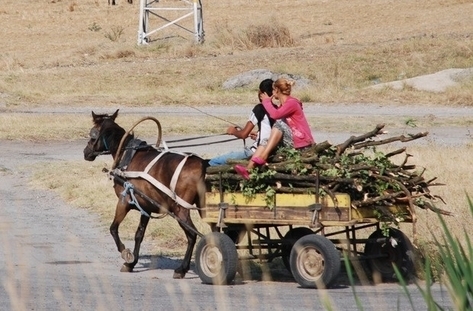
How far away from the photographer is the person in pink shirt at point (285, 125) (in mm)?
11680

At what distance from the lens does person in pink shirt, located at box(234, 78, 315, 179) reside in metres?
11.7

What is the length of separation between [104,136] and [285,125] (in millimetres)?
2489

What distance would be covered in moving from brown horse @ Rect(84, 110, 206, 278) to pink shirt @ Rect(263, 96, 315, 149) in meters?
1.04

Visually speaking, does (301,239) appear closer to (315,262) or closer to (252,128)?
(315,262)

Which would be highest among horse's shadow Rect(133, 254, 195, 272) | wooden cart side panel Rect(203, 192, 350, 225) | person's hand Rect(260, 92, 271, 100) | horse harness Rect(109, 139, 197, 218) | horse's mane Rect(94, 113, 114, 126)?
person's hand Rect(260, 92, 271, 100)

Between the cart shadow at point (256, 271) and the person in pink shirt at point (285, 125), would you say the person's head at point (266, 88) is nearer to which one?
the person in pink shirt at point (285, 125)

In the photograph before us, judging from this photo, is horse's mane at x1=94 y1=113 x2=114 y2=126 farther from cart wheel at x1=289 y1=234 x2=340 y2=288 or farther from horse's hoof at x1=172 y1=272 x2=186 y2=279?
cart wheel at x1=289 y1=234 x2=340 y2=288

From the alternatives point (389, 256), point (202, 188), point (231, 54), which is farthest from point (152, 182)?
point (231, 54)

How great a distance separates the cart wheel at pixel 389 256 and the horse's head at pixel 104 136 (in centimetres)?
314

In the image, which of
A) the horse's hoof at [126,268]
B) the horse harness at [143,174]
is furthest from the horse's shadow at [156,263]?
the horse harness at [143,174]

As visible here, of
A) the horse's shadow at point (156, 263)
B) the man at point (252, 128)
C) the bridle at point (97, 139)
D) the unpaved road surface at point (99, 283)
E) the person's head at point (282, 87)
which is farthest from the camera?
the bridle at point (97, 139)

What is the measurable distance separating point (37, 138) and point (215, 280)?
16.6 metres

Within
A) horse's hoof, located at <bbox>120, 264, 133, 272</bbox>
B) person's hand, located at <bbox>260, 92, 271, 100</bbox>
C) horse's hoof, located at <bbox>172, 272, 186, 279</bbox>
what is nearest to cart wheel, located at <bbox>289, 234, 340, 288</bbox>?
horse's hoof, located at <bbox>172, 272, 186, 279</bbox>

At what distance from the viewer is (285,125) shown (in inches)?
466
